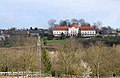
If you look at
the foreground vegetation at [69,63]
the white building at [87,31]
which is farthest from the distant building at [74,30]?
the foreground vegetation at [69,63]

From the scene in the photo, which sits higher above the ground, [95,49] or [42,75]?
[95,49]

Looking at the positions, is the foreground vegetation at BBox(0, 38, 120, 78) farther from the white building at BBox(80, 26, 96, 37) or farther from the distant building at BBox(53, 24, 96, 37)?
the distant building at BBox(53, 24, 96, 37)

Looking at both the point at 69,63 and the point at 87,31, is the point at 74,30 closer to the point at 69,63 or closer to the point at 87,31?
the point at 87,31

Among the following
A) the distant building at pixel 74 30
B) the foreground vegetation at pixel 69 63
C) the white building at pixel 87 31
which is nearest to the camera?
the foreground vegetation at pixel 69 63

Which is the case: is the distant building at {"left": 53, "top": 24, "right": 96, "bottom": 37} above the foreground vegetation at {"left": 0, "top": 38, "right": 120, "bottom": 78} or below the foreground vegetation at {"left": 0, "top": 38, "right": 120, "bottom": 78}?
above

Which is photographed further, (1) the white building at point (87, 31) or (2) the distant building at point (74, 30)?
(2) the distant building at point (74, 30)

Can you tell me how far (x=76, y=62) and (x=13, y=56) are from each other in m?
9.55

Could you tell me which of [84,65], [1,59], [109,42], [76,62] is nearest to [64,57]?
[76,62]

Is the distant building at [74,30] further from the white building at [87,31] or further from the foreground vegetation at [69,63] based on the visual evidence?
the foreground vegetation at [69,63]

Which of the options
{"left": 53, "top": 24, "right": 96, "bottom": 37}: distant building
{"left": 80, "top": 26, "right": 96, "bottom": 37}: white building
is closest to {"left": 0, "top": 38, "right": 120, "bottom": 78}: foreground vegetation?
{"left": 80, "top": 26, "right": 96, "bottom": 37}: white building

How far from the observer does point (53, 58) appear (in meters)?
50.7

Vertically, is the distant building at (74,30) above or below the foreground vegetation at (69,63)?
above

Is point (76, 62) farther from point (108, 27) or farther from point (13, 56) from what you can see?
point (108, 27)

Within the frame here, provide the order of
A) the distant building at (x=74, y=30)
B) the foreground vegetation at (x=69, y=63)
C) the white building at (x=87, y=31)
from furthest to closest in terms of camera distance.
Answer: the distant building at (x=74, y=30)
the white building at (x=87, y=31)
the foreground vegetation at (x=69, y=63)
